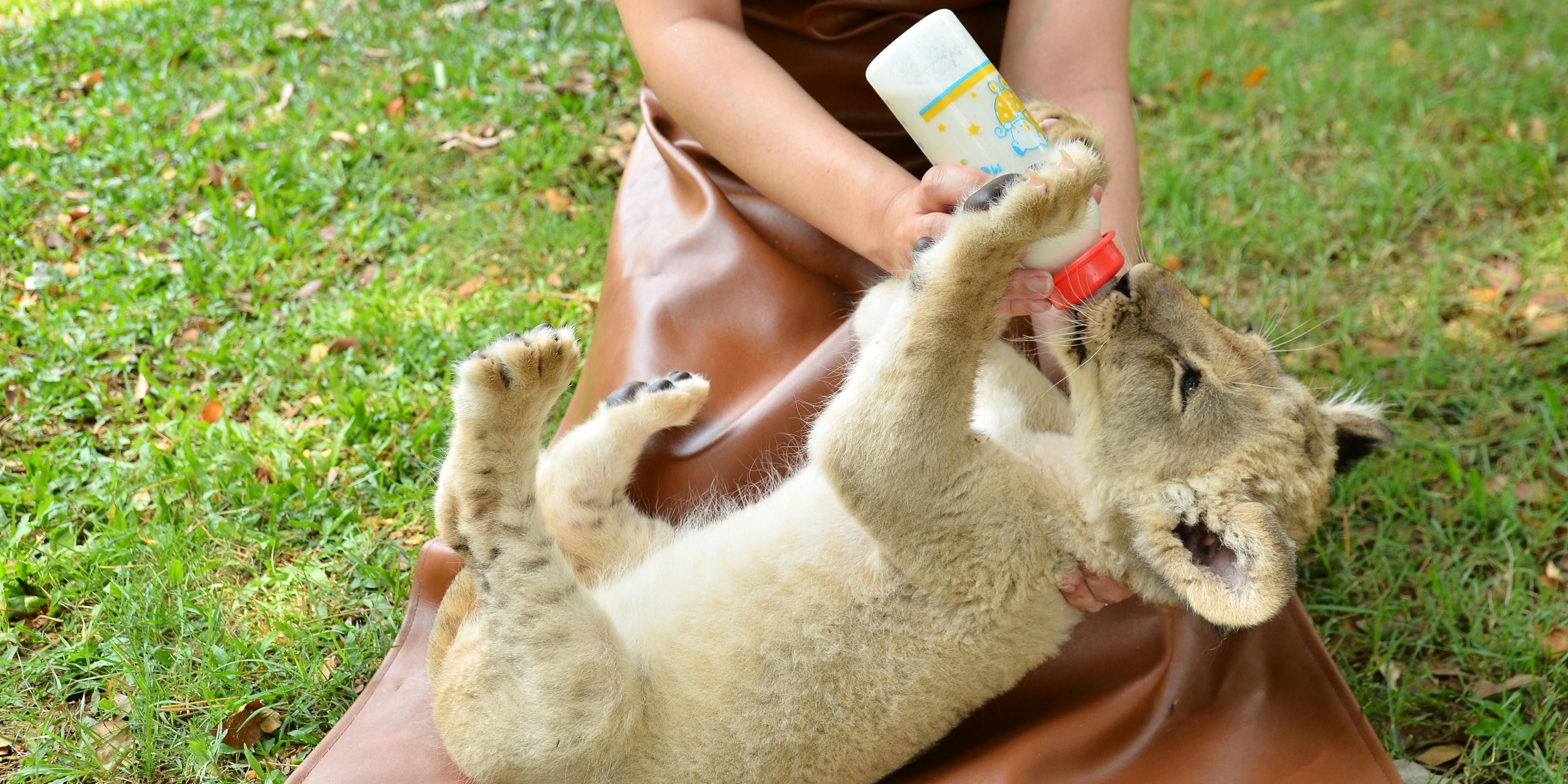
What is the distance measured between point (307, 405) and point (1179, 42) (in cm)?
624

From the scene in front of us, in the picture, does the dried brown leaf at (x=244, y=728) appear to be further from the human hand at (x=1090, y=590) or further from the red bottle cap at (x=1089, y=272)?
the red bottle cap at (x=1089, y=272)

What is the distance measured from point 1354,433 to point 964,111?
161 cm

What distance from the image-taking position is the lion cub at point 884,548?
2.65 meters

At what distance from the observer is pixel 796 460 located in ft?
11.1

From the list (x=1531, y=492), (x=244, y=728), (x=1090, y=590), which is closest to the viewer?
(x=1090, y=590)

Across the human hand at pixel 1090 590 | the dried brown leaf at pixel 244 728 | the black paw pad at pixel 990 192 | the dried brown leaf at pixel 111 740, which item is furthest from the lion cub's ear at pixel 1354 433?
the dried brown leaf at pixel 111 740

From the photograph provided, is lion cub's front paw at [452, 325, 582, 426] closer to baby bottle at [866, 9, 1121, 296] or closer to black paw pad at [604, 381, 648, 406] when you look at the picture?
black paw pad at [604, 381, 648, 406]

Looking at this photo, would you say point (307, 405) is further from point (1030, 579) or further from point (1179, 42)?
point (1179, 42)

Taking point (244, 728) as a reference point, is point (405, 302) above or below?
above

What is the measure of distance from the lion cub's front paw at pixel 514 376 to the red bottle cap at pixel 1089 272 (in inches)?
50.3

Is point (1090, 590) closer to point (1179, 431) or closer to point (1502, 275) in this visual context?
point (1179, 431)

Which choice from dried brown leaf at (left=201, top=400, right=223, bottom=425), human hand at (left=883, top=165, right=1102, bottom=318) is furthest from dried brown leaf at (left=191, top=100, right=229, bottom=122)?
human hand at (left=883, top=165, right=1102, bottom=318)

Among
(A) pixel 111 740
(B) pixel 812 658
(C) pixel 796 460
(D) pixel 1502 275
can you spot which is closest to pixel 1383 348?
(D) pixel 1502 275

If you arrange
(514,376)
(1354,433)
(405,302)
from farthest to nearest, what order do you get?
(405,302), (1354,433), (514,376)
